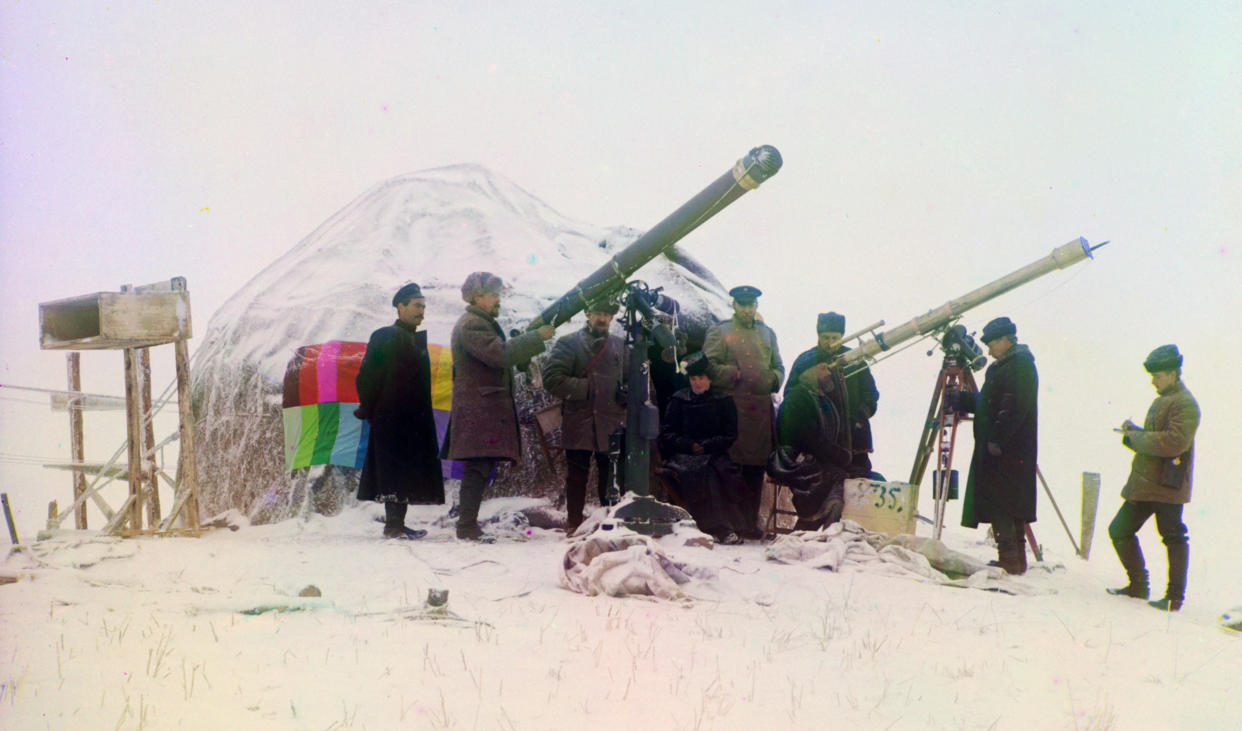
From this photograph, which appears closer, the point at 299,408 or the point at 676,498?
the point at 676,498

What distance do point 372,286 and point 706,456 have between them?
355 centimetres

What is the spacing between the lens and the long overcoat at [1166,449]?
5094 millimetres

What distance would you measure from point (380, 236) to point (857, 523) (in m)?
5.34

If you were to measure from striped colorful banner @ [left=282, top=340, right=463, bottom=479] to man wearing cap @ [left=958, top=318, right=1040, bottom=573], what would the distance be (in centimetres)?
407

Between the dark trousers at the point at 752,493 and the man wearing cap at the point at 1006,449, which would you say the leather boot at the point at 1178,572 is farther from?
the dark trousers at the point at 752,493

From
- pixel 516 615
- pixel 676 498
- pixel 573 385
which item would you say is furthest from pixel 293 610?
pixel 676 498

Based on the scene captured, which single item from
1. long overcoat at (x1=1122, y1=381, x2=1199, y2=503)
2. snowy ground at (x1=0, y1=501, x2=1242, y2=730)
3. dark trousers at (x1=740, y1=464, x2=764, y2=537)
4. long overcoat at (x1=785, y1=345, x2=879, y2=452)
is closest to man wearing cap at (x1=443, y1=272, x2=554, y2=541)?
snowy ground at (x1=0, y1=501, x2=1242, y2=730)

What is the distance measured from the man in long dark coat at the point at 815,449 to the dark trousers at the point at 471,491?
7.65 ft

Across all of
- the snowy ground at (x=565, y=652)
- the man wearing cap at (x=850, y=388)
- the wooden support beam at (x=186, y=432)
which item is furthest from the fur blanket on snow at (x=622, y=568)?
the wooden support beam at (x=186, y=432)

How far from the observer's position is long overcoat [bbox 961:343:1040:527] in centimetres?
582

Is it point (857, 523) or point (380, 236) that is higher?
point (380, 236)

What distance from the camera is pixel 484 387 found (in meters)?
6.20

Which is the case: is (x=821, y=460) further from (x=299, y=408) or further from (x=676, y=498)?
(x=299, y=408)

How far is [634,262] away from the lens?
6.07 metres
